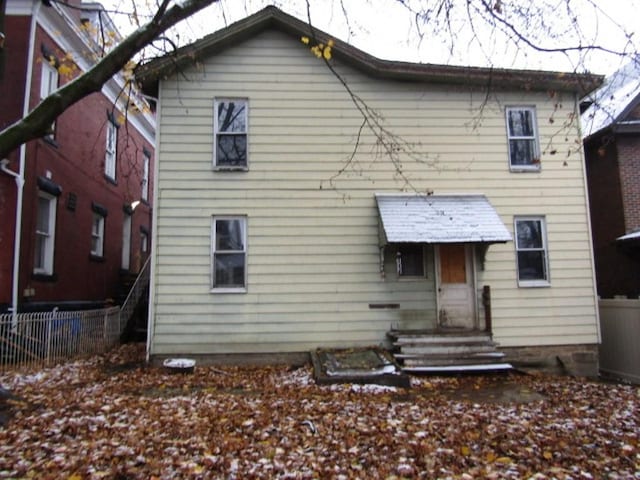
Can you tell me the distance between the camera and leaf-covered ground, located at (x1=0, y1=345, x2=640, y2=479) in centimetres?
436

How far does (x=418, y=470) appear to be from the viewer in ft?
14.2

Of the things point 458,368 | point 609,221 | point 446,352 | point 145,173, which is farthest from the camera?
point 145,173

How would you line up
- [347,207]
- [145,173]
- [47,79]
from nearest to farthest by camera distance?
[347,207]
[47,79]
[145,173]

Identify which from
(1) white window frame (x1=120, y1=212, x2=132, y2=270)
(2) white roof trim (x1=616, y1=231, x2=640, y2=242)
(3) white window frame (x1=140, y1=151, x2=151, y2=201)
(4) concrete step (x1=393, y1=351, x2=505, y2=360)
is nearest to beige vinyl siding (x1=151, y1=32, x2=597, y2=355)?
(4) concrete step (x1=393, y1=351, x2=505, y2=360)

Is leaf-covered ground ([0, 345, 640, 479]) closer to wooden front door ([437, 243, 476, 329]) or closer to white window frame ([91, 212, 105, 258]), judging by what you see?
wooden front door ([437, 243, 476, 329])

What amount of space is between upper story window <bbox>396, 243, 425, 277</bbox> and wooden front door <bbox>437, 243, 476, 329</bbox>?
1.33ft

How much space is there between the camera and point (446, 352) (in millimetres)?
9289

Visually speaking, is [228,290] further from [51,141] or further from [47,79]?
[47,79]

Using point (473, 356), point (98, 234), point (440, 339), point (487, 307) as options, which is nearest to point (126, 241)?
point (98, 234)

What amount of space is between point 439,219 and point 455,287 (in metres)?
1.62

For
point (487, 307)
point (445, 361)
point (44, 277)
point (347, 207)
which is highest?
point (347, 207)

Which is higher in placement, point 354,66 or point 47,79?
point 47,79

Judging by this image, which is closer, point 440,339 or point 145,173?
point 440,339

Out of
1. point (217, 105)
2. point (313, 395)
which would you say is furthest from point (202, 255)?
point (313, 395)
